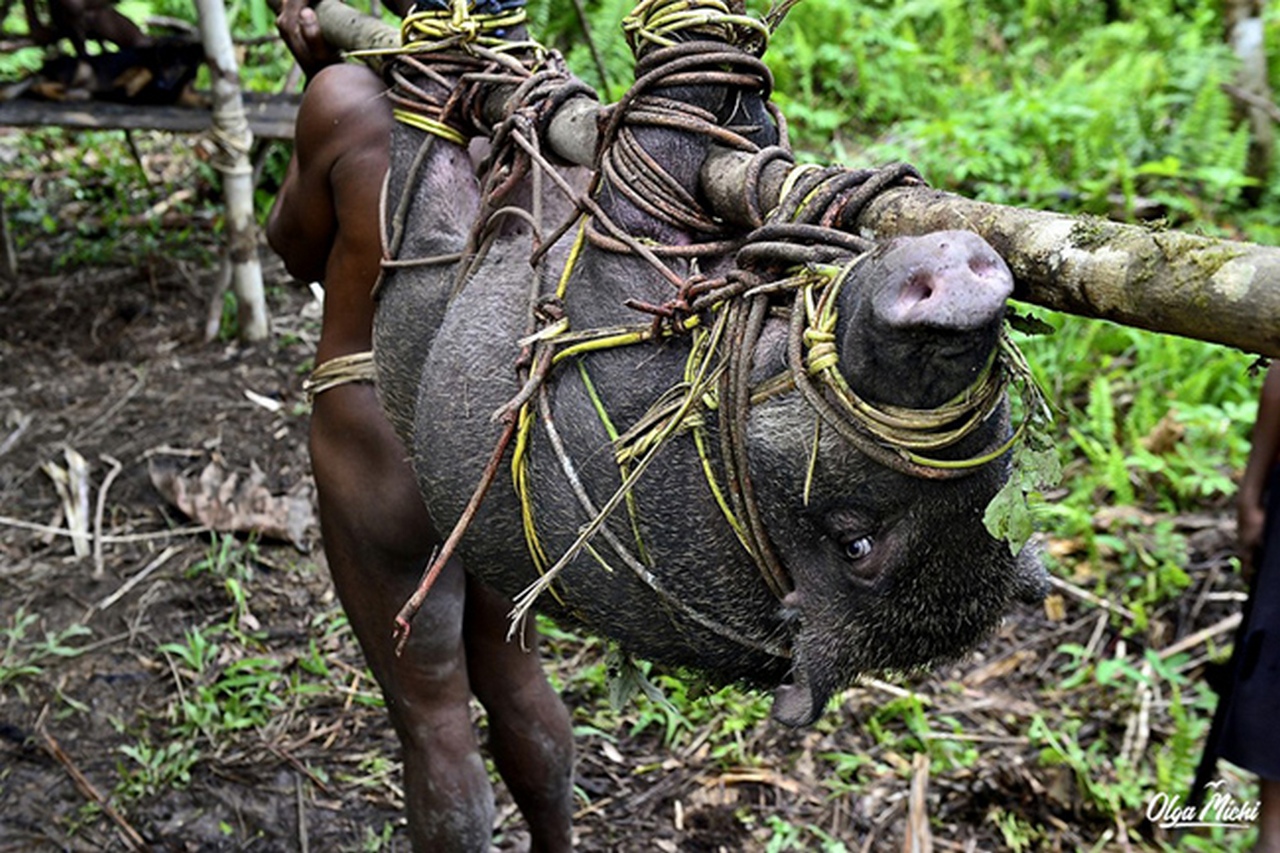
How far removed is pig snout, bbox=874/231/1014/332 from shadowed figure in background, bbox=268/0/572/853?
1509 millimetres

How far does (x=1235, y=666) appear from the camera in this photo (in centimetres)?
335

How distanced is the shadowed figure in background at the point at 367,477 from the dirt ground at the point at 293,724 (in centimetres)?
100

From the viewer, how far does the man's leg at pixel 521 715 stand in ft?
10.9

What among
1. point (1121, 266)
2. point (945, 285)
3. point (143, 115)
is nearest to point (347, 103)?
point (945, 285)

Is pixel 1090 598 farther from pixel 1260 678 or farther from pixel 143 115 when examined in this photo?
pixel 143 115

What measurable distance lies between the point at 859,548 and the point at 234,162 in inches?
195

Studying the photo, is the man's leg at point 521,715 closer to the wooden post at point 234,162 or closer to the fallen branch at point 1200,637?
the fallen branch at point 1200,637

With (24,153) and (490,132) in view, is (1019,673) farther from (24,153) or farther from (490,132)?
(24,153)

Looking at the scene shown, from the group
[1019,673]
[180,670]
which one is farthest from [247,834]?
[1019,673]

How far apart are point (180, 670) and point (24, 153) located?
5498 millimetres

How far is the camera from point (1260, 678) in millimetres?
3260

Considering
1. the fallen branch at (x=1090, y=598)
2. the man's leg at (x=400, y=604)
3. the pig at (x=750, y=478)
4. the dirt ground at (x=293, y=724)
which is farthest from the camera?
the fallen branch at (x=1090, y=598)

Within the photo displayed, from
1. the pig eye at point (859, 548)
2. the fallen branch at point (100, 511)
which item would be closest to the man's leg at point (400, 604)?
the pig eye at point (859, 548)

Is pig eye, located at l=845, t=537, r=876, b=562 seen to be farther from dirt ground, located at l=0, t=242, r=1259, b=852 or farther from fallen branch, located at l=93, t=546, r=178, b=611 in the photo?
fallen branch, located at l=93, t=546, r=178, b=611
